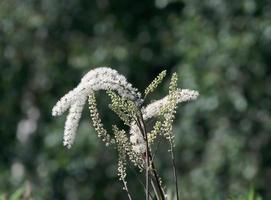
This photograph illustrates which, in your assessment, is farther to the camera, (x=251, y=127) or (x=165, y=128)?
(x=251, y=127)

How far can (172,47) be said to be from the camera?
9781 mm

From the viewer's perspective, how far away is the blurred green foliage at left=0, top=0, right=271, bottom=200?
8.75 meters

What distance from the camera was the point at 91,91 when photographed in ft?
9.73

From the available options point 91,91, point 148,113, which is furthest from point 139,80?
point 91,91

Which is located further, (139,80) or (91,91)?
(139,80)

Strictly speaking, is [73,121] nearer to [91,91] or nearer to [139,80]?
[91,91]

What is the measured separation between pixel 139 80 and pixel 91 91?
7.13m

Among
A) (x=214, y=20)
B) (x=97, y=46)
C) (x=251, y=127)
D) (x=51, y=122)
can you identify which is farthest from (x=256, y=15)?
(x=51, y=122)

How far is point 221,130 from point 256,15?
45.5 inches

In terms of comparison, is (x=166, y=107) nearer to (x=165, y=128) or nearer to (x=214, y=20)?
(x=165, y=128)

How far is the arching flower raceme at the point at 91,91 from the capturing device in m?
2.92

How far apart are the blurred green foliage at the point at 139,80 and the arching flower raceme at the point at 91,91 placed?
5517mm

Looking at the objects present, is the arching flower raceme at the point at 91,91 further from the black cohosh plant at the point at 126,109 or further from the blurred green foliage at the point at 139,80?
the blurred green foliage at the point at 139,80

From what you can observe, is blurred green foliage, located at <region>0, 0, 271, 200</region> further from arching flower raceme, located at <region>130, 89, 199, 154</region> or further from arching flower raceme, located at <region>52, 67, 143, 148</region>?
arching flower raceme, located at <region>52, 67, 143, 148</region>
